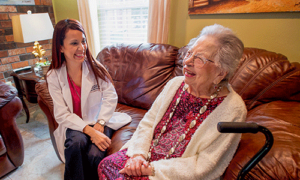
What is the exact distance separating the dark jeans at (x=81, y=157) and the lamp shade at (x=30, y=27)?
1.62m

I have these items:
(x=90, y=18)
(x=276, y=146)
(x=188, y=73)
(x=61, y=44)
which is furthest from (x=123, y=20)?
(x=276, y=146)

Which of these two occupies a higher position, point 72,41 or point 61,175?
point 72,41

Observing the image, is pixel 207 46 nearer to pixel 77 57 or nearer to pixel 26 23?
pixel 77 57

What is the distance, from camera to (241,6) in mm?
1499

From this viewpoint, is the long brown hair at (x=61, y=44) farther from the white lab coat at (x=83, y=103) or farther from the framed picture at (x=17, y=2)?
the framed picture at (x=17, y=2)

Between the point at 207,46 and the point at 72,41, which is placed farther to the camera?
the point at 72,41

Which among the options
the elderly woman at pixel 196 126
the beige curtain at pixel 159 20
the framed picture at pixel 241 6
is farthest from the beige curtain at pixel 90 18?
the elderly woman at pixel 196 126

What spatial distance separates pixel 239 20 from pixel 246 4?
146 millimetres

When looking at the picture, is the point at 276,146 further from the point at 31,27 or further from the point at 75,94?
the point at 31,27

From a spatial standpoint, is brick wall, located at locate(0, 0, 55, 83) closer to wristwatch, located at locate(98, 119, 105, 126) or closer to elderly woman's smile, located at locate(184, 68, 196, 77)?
wristwatch, located at locate(98, 119, 105, 126)

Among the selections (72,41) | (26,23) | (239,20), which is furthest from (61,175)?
(239,20)

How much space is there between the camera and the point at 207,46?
2.89 feet

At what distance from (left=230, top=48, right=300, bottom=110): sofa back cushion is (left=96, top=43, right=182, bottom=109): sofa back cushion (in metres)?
0.56

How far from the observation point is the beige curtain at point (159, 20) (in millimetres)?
1830
